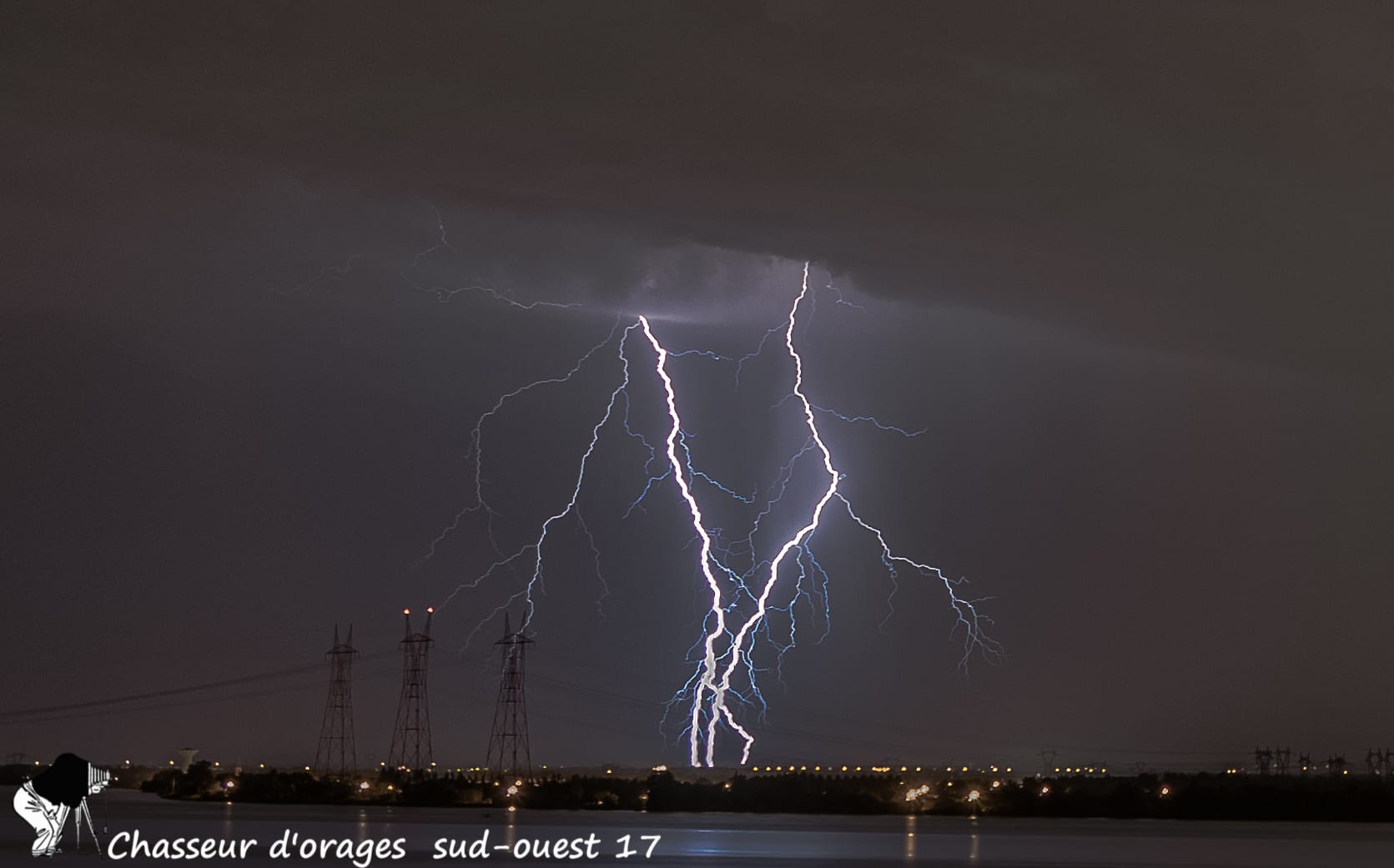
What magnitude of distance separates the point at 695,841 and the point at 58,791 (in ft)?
69.2

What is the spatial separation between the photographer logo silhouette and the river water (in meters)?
0.86

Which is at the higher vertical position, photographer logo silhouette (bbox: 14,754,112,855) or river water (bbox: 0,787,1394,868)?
photographer logo silhouette (bbox: 14,754,112,855)

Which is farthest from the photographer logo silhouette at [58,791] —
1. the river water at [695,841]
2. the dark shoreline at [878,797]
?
the dark shoreline at [878,797]

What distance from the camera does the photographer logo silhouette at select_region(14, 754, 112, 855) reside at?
33.8m

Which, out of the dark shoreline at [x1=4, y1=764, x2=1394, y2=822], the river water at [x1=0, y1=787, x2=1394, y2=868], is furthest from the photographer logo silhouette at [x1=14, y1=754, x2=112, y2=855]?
the dark shoreline at [x1=4, y1=764, x2=1394, y2=822]

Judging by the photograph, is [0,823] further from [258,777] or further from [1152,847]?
[258,777]

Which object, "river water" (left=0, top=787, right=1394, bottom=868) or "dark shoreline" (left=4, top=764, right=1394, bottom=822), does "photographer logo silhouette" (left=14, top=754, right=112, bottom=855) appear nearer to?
"river water" (left=0, top=787, right=1394, bottom=868)

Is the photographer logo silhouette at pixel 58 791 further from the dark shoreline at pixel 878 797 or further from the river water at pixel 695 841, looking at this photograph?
the dark shoreline at pixel 878 797

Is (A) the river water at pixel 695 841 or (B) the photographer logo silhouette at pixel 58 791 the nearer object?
(B) the photographer logo silhouette at pixel 58 791

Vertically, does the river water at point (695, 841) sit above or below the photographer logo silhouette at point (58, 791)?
below

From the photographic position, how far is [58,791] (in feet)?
111

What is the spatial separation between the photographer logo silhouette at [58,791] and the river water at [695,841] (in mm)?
856

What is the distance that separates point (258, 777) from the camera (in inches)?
4651

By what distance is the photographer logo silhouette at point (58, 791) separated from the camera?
33750 mm
